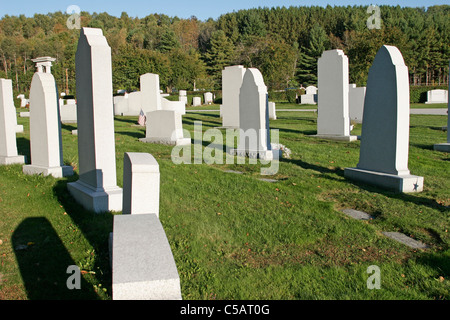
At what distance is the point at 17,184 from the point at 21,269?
140 inches

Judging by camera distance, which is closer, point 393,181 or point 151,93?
point 393,181

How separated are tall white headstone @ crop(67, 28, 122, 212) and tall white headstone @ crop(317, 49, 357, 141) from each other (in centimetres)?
941

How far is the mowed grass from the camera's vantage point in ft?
12.2

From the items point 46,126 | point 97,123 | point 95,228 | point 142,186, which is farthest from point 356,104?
point 142,186

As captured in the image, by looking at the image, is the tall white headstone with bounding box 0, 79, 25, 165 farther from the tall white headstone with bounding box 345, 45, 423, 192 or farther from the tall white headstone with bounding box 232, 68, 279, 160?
the tall white headstone with bounding box 345, 45, 423, 192

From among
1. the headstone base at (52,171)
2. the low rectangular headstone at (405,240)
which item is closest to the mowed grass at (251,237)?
the low rectangular headstone at (405,240)

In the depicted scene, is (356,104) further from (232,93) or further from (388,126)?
(388,126)

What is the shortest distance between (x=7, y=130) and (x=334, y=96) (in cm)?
1009

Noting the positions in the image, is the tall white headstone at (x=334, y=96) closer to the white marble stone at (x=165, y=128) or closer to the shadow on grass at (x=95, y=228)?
the white marble stone at (x=165, y=128)

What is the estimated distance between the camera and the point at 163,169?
8.38m

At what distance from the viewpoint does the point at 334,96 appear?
13750 millimetres

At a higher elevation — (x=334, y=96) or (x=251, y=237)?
(x=334, y=96)
